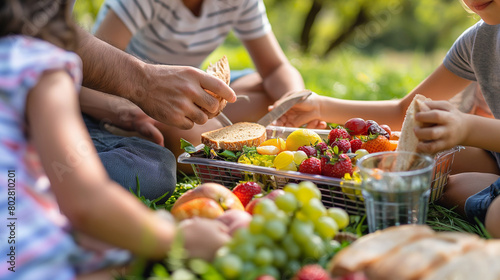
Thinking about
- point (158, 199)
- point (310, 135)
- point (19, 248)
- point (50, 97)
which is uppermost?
point (50, 97)

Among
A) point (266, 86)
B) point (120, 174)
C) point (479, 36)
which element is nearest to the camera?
point (120, 174)

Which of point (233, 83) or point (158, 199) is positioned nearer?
point (158, 199)

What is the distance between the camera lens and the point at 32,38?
1097 mm

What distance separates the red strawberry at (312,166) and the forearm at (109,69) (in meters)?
0.71

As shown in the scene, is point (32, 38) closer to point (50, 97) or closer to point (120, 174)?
point (50, 97)

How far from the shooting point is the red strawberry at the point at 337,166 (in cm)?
162

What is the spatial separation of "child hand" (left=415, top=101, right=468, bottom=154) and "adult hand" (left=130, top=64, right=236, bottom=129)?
0.74m

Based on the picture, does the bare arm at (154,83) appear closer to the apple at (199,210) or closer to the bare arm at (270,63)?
the apple at (199,210)

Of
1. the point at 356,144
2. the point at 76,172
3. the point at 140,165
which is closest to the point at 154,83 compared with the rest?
the point at 140,165

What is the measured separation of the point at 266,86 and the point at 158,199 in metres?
1.24

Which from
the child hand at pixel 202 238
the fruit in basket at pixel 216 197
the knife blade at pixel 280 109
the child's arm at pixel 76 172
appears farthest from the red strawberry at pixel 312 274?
the knife blade at pixel 280 109

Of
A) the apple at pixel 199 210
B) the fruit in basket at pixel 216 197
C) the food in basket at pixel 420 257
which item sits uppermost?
the food in basket at pixel 420 257

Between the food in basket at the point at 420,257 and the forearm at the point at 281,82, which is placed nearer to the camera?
the food in basket at the point at 420,257

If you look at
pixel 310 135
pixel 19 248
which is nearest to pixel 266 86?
pixel 310 135
